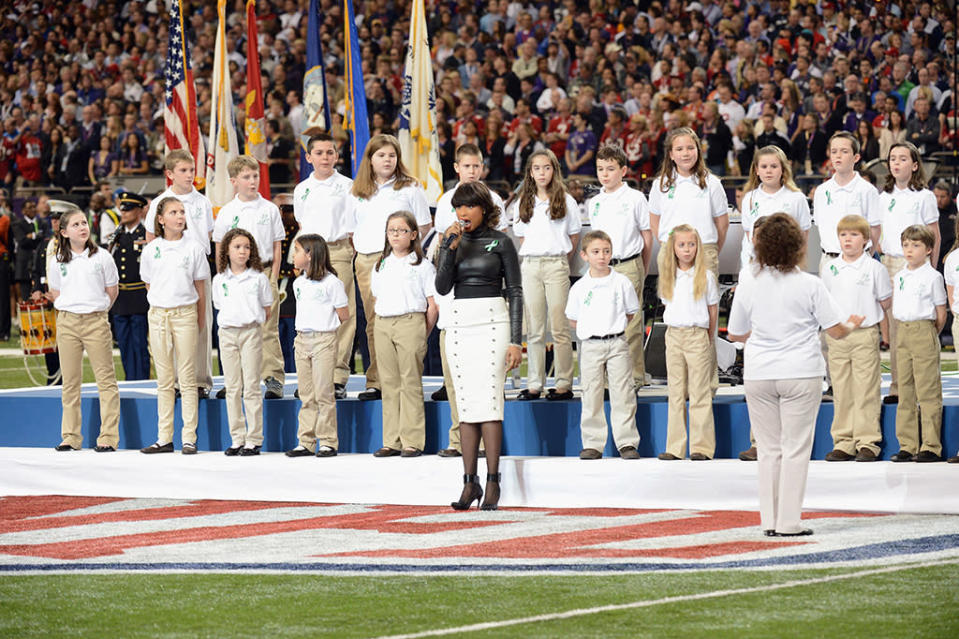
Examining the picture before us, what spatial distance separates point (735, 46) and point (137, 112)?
388 inches

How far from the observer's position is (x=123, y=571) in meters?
7.37

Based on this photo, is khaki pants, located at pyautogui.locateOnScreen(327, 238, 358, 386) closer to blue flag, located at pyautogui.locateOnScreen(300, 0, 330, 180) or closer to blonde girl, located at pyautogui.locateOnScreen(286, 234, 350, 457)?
blonde girl, located at pyautogui.locateOnScreen(286, 234, 350, 457)

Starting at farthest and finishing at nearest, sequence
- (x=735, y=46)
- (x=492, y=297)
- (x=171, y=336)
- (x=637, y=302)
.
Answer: (x=735, y=46), (x=171, y=336), (x=637, y=302), (x=492, y=297)

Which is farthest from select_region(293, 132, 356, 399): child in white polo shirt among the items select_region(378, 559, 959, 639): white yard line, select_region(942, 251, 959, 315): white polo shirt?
select_region(378, 559, 959, 639): white yard line

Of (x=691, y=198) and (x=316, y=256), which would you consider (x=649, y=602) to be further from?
(x=316, y=256)

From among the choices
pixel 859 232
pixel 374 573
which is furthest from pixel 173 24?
pixel 374 573

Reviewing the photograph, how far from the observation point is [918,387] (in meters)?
9.01

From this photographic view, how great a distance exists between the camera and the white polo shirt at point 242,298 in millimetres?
10125

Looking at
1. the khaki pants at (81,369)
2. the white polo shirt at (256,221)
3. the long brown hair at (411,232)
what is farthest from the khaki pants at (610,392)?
the khaki pants at (81,369)

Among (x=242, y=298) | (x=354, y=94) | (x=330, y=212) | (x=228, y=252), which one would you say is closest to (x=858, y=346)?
(x=330, y=212)

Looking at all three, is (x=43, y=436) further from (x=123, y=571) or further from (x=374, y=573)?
(x=374, y=573)

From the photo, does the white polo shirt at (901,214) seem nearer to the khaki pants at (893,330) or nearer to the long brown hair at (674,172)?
the khaki pants at (893,330)

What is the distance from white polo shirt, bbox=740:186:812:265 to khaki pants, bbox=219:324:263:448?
3202 millimetres

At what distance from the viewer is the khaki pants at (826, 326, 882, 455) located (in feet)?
29.7
